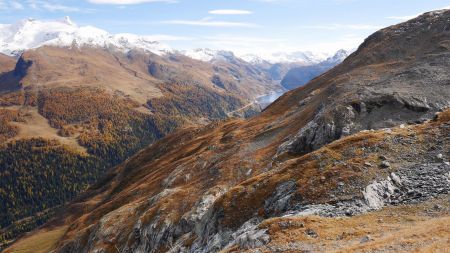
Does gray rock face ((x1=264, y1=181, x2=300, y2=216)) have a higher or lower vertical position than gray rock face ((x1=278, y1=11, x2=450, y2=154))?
lower

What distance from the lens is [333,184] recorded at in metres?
41.4

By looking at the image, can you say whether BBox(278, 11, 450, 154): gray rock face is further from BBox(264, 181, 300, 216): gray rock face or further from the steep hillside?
BBox(264, 181, 300, 216): gray rock face

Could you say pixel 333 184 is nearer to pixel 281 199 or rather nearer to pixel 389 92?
pixel 281 199

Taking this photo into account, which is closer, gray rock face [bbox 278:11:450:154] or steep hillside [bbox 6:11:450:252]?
steep hillside [bbox 6:11:450:252]

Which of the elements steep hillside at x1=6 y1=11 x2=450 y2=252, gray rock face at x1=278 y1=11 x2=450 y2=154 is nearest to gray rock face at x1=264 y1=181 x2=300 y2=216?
steep hillside at x1=6 y1=11 x2=450 y2=252

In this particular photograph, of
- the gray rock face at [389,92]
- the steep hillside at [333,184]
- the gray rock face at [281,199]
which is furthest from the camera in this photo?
the gray rock face at [389,92]

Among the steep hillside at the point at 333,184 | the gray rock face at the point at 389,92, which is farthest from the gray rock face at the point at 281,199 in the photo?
the gray rock face at the point at 389,92

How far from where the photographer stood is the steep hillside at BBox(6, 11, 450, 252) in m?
34.2

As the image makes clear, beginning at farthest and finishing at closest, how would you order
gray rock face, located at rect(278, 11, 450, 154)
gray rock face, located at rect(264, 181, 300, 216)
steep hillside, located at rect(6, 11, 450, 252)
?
1. gray rock face, located at rect(278, 11, 450, 154)
2. gray rock face, located at rect(264, 181, 300, 216)
3. steep hillside, located at rect(6, 11, 450, 252)

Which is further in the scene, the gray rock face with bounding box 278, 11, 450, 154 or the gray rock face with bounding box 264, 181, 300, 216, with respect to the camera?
the gray rock face with bounding box 278, 11, 450, 154

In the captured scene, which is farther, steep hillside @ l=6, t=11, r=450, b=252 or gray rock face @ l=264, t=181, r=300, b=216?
gray rock face @ l=264, t=181, r=300, b=216

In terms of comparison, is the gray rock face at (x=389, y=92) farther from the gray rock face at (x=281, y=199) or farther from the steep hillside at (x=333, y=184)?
the gray rock face at (x=281, y=199)

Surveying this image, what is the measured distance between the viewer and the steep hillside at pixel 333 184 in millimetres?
34197

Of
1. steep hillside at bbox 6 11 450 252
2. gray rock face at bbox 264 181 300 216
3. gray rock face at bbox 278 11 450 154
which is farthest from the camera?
gray rock face at bbox 278 11 450 154
